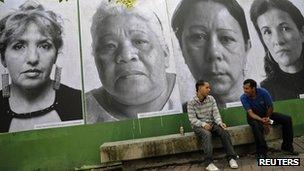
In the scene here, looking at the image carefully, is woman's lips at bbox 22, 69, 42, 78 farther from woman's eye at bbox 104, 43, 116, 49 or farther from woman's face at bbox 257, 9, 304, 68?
woman's face at bbox 257, 9, 304, 68

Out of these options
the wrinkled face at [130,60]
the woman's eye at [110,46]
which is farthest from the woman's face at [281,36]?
the woman's eye at [110,46]

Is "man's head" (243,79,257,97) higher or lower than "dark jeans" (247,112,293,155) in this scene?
higher

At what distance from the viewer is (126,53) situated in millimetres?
7219

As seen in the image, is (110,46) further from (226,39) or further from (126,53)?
(226,39)

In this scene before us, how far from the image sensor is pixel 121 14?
7.50 m

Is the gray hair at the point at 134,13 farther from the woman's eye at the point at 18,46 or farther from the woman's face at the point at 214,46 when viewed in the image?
the woman's eye at the point at 18,46

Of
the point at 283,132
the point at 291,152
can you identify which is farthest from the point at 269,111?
the point at 291,152

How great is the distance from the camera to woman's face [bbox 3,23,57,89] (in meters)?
6.89

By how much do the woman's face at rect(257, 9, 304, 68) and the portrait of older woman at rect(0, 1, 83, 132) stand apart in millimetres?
4348

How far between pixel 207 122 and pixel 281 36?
332 centimetres

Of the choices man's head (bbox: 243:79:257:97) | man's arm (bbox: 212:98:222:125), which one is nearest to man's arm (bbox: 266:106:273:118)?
man's head (bbox: 243:79:257:97)

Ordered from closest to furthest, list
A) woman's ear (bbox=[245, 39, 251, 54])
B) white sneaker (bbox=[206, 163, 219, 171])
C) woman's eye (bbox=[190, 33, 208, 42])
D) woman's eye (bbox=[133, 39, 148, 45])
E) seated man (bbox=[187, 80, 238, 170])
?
white sneaker (bbox=[206, 163, 219, 171]) < seated man (bbox=[187, 80, 238, 170]) < woman's eye (bbox=[133, 39, 148, 45]) < woman's eye (bbox=[190, 33, 208, 42]) < woman's ear (bbox=[245, 39, 251, 54])

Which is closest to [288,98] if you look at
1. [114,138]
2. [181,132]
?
[181,132]

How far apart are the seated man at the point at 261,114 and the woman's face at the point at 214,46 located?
1209 millimetres
